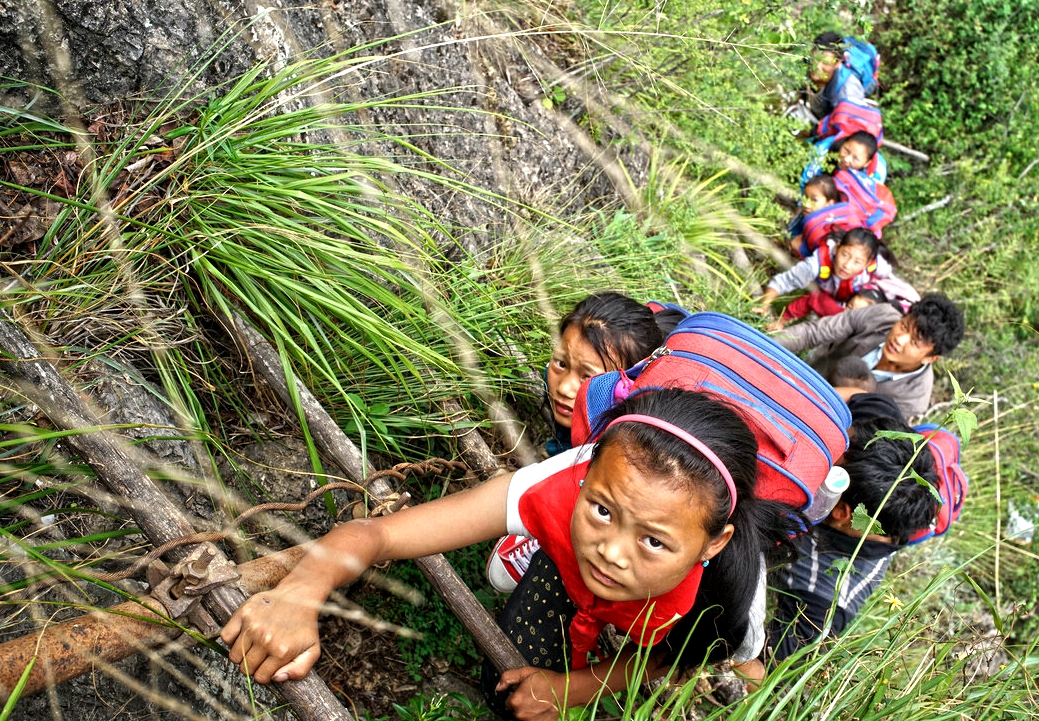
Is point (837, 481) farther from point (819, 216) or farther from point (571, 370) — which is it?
point (819, 216)

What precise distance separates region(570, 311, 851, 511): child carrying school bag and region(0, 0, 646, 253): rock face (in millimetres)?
753

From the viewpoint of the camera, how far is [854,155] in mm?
5391

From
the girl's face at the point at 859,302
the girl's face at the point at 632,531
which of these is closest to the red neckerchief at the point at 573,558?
the girl's face at the point at 632,531

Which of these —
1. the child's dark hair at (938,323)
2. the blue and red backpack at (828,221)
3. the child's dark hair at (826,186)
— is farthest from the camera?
the child's dark hair at (826,186)

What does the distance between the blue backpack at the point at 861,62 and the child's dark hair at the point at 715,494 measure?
506 centimetres

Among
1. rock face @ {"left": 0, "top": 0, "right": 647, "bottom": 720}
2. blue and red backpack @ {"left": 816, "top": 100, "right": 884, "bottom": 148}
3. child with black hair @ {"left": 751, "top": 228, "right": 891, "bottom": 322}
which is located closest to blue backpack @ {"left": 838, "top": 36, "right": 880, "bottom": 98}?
blue and red backpack @ {"left": 816, "top": 100, "right": 884, "bottom": 148}

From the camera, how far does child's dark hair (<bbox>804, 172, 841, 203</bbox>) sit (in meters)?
5.20

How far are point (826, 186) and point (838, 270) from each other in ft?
2.81

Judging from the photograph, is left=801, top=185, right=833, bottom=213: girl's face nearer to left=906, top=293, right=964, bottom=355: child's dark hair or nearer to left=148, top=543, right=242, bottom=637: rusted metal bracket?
left=906, top=293, right=964, bottom=355: child's dark hair

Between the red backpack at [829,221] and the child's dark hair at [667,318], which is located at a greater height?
the child's dark hair at [667,318]

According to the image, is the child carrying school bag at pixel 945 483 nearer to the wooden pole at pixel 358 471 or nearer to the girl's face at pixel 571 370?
the girl's face at pixel 571 370

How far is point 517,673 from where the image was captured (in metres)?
1.99

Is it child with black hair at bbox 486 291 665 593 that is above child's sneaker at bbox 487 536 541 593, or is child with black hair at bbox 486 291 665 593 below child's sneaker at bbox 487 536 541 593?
above

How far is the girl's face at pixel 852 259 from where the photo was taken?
4.55 m
